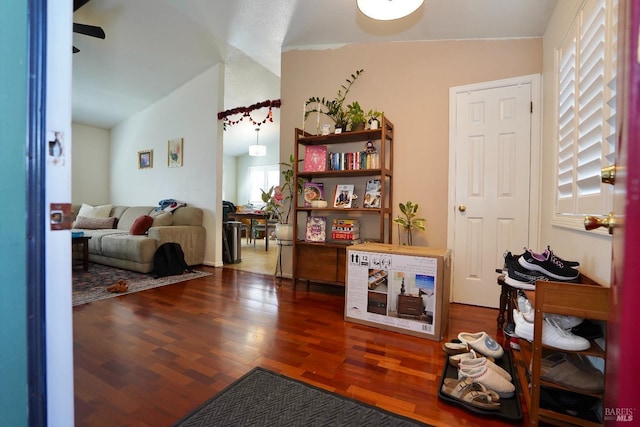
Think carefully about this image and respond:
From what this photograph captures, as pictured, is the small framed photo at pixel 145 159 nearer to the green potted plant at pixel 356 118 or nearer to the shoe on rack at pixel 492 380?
the green potted plant at pixel 356 118

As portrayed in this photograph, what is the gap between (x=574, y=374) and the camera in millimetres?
1057

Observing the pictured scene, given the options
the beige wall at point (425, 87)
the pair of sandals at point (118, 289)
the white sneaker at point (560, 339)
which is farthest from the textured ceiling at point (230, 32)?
the pair of sandals at point (118, 289)

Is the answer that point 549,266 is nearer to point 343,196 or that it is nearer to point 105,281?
point 343,196

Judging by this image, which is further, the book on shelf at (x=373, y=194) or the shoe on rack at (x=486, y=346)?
the book on shelf at (x=373, y=194)

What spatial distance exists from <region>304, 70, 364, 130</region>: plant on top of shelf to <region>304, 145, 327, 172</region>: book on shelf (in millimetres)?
313

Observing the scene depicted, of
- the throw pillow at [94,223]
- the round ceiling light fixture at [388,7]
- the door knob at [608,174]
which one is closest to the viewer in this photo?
the door knob at [608,174]

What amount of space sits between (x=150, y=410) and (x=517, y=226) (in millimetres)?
2712

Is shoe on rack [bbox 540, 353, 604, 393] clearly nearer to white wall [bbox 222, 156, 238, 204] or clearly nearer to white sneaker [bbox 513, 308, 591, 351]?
white sneaker [bbox 513, 308, 591, 351]

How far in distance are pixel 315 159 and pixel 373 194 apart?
0.70 meters

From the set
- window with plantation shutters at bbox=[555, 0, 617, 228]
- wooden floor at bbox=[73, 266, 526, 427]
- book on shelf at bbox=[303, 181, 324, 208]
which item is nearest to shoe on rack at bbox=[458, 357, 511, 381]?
wooden floor at bbox=[73, 266, 526, 427]

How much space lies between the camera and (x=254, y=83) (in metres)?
4.67

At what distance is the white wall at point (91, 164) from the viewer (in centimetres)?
558

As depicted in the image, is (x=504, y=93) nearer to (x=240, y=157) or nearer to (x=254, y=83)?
(x=254, y=83)

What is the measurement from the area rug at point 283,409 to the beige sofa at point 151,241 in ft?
8.82
